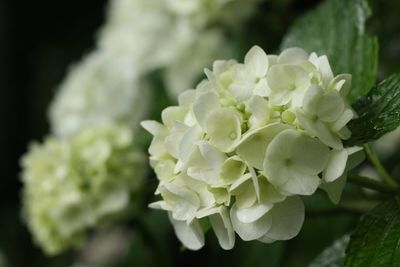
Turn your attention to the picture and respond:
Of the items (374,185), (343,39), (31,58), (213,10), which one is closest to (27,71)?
(31,58)

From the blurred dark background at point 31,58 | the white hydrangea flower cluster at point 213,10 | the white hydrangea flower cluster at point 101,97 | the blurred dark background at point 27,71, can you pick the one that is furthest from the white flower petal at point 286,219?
the blurred dark background at point 31,58

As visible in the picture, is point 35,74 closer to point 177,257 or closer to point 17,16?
→ point 17,16

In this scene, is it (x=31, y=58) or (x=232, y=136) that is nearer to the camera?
(x=232, y=136)

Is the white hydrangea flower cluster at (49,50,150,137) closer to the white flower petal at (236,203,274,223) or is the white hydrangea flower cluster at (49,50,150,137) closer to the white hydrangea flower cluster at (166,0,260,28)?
the white hydrangea flower cluster at (166,0,260,28)

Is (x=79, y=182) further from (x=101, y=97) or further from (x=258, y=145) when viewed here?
(x=258, y=145)

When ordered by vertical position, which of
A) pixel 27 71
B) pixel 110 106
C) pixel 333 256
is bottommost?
pixel 333 256

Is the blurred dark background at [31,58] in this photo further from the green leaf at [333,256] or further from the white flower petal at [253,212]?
the white flower petal at [253,212]
